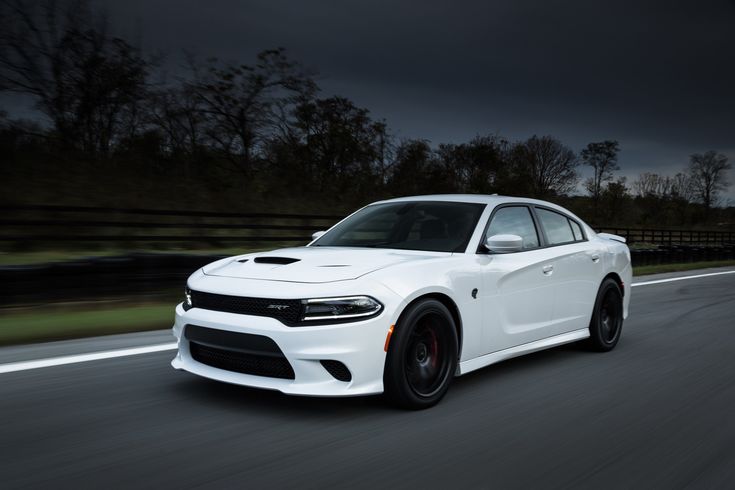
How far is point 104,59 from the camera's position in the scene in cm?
1839

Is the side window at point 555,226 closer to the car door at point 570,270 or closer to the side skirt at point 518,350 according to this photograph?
the car door at point 570,270

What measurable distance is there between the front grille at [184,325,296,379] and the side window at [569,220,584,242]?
351 centimetres

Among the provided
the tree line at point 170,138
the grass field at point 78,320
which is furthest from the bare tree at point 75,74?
the grass field at point 78,320

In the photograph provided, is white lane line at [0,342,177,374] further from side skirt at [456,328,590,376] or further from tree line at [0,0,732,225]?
tree line at [0,0,732,225]

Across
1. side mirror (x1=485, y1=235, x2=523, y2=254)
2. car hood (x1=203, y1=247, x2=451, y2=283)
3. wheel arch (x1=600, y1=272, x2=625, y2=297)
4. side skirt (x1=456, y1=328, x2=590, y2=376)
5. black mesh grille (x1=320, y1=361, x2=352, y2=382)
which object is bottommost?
side skirt (x1=456, y1=328, x2=590, y2=376)

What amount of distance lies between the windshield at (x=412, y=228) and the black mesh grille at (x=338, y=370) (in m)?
1.35

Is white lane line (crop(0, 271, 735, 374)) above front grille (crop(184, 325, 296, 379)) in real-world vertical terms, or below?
below

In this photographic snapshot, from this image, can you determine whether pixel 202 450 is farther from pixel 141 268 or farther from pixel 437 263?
pixel 141 268

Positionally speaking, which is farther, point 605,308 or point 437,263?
point 605,308

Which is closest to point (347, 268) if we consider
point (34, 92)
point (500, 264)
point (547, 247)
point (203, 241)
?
point (500, 264)

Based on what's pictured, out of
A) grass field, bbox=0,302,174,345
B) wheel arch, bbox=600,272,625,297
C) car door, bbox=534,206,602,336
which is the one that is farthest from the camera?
wheel arch, bbox=600,272,625,297

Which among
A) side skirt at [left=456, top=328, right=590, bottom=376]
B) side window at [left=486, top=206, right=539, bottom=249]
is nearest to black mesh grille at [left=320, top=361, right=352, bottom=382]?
side skirt at [left=456, top=328, right=590, bottom=376]

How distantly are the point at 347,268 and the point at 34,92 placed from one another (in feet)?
51.1

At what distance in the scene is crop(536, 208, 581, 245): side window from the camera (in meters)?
5.96
